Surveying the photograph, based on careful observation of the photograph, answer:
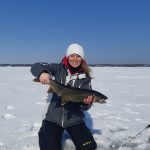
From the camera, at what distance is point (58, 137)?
4363 millimetres

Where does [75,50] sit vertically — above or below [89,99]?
above

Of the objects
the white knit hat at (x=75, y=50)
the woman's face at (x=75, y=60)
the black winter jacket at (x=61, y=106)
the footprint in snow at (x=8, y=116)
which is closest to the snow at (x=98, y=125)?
the footprint in snow at (x=8, y=116)

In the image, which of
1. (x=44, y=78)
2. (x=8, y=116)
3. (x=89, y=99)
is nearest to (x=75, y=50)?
(x=44, y=78)

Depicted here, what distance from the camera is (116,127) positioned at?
5953 millimetres

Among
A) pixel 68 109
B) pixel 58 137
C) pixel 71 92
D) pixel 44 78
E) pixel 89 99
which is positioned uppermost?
pixel 44 78

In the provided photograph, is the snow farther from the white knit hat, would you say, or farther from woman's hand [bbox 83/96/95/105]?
the white knit hat

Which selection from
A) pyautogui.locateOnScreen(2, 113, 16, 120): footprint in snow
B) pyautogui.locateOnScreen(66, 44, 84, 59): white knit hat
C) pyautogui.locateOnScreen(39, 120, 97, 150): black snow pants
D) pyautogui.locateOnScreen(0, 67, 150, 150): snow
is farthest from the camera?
pyautogui.locateOnScreen(2, 113, 16, 120): footprint in snow

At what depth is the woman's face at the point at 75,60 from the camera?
4.61 m

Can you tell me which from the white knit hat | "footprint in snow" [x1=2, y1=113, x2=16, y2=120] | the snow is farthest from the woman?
"footprint in snow" [x1=2, y1=113, x2=16, y2=120]

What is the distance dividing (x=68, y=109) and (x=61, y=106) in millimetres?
121

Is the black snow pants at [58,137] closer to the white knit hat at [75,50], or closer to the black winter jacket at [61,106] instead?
the black winter jacket at [61,106]

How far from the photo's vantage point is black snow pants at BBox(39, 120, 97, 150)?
4.19 m

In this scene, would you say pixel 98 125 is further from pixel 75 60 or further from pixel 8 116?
pixel 8 116

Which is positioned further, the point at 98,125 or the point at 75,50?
the point at 98,125
